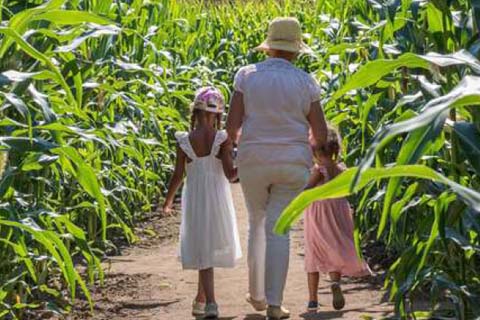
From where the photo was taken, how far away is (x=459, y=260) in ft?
18.6

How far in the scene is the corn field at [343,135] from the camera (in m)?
3.84

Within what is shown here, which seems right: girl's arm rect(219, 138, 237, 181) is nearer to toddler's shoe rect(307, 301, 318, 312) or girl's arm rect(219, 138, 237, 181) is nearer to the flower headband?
the flower headband

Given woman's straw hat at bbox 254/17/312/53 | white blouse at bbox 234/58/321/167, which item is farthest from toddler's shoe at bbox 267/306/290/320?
woman's straw hat at bbox 254/17/312/53

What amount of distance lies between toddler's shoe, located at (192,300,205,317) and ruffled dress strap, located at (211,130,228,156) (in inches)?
35.1

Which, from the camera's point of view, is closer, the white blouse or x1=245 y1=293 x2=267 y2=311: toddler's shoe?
the white blouse

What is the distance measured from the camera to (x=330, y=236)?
26.7 feet

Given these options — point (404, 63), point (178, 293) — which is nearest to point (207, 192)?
point (178, 293)

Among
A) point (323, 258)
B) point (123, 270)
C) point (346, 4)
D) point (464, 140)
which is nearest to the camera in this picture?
point (464, 140)

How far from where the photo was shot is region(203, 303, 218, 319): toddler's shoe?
7750 millimetres

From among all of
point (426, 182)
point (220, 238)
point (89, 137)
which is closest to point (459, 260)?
point (426, 182)

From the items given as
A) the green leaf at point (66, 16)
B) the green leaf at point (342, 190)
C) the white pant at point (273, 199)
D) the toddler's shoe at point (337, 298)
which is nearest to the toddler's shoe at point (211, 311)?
the white pant at point (273, 199)

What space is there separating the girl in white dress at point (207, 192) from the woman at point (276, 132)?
0.42m

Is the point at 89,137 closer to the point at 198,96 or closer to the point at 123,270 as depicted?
the point at 198,96

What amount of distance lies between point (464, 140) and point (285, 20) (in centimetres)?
378
